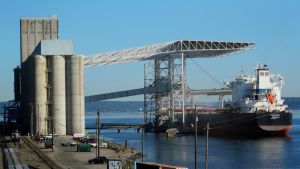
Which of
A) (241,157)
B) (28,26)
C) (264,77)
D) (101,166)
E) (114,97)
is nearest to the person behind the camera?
(101,166)

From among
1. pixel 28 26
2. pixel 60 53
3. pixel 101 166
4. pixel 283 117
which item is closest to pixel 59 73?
pixel 60 53

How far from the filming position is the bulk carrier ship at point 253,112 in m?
123

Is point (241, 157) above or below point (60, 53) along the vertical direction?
below

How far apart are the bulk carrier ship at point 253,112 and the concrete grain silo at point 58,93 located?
2648 centimetres

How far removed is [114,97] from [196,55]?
30.8 meters

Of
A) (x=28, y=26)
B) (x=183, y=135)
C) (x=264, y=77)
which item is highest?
(x=28, y=26)

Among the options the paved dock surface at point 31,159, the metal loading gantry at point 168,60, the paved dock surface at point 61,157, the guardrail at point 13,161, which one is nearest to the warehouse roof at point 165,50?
the metal loading gantry at point 168,60

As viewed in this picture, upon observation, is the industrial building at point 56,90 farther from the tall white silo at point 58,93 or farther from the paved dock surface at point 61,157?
the paved dock surface at point 61,157

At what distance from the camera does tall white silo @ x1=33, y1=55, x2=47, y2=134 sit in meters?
122

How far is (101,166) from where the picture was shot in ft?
214

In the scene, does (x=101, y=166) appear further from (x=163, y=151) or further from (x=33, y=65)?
(x=33, y=65)

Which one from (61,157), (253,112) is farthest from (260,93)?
(61,157)

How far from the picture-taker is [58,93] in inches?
4830

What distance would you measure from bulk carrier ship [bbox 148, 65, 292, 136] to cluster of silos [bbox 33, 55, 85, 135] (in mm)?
24270
